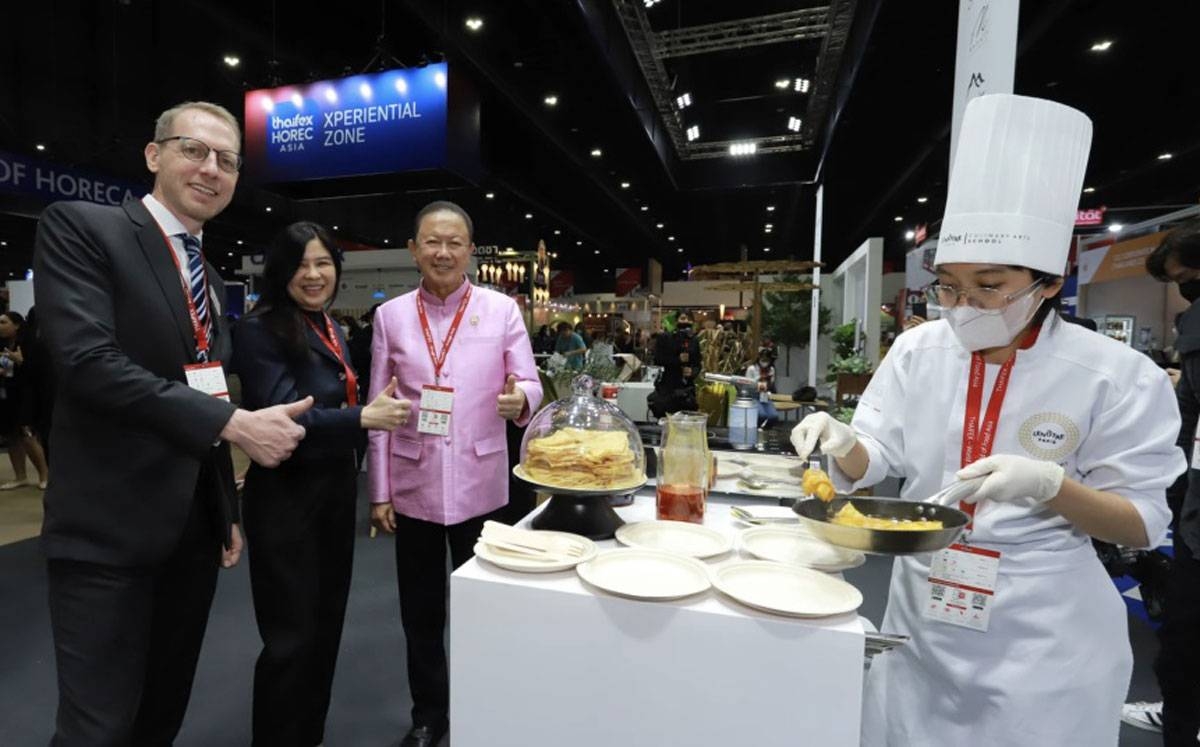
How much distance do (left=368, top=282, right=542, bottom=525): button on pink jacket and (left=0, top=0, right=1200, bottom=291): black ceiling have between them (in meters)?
3.29

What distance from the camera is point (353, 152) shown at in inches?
183

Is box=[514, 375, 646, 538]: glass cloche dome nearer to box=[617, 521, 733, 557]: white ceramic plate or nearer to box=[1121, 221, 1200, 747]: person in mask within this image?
box=[617, 521, 733, 557]: white ceramic plate

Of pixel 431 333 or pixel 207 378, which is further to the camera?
pixel 431 333

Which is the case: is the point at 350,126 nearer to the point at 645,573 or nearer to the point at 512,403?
the point at 512,403

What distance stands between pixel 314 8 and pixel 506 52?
1641mm

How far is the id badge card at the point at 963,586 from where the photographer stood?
3.95ft

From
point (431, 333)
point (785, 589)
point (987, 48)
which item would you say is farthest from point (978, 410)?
point (431, 333)

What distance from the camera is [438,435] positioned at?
196 centimetres

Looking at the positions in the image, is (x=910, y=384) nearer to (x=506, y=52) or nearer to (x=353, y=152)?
(x=353, y=152)

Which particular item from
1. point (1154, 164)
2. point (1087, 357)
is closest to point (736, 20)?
point (1087, 357)

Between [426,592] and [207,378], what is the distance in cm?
102

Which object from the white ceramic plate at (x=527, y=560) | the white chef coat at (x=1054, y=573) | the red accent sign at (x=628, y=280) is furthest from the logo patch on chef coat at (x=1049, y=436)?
the red accent sign at (x=628, y=280)

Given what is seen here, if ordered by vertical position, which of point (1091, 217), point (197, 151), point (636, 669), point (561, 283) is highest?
point (1091, 217)

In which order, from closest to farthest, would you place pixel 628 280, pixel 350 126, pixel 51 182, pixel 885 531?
1. pixel 885 531
2. pixel 350 126
3. pixel 51 182
4. pixel 628 280
